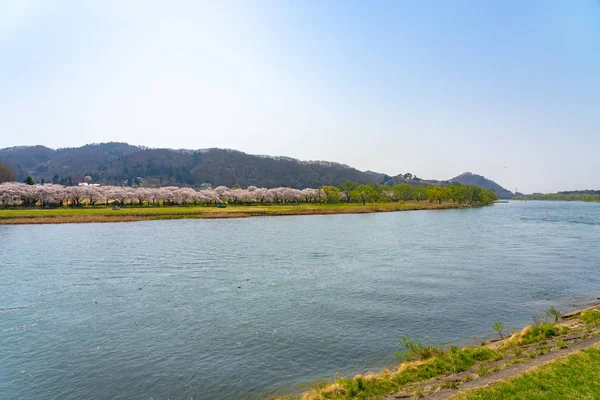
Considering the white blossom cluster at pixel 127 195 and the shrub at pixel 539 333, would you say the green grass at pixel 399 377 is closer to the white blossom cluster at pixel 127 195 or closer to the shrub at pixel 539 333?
the shrub at pixel 539 333

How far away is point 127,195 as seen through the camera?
13738 centimetres

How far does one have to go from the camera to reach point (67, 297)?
24.7 m

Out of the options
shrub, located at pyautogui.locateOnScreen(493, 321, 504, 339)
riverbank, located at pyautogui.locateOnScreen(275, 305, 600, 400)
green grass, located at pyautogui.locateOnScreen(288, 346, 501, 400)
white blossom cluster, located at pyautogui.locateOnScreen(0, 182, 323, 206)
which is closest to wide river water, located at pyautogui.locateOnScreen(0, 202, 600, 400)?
shrub, located at pyautogui.locateOnScreen(493, 321, 504, 339)

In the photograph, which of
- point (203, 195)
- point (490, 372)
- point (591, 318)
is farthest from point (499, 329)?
point (203, 195)

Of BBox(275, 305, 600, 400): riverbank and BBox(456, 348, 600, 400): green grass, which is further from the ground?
BBox(456, 348, 600, 400): green grass

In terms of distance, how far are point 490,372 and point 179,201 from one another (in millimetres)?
135545

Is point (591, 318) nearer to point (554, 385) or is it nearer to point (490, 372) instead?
point (490, 372)

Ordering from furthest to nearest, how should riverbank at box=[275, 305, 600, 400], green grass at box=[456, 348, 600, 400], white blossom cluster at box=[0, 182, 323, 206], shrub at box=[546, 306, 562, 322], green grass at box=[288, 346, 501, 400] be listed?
white blossom cluster at box=[0, 182, 323, 206] → shrub at box=[546, 306, 562, 322] → green grass at box=[288, 346, 501, 400] → riverbank at box=[275, 305, 600, 400] → green grass at box=[456, 348, 600, 400]

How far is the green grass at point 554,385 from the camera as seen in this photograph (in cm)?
903

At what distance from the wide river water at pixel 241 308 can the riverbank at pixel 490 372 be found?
7.21 feet

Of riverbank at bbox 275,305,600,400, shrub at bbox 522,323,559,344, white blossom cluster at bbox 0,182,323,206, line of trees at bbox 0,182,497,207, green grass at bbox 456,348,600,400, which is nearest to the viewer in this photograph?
green grass at bbox 456,348,600,400

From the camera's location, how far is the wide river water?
14.3 metres

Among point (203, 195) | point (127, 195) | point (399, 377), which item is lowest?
point (399, 377)

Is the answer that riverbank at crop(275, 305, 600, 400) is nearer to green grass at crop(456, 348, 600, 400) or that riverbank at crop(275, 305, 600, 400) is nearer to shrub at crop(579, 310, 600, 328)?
green grass at crop(456, 348, 600, 400)
